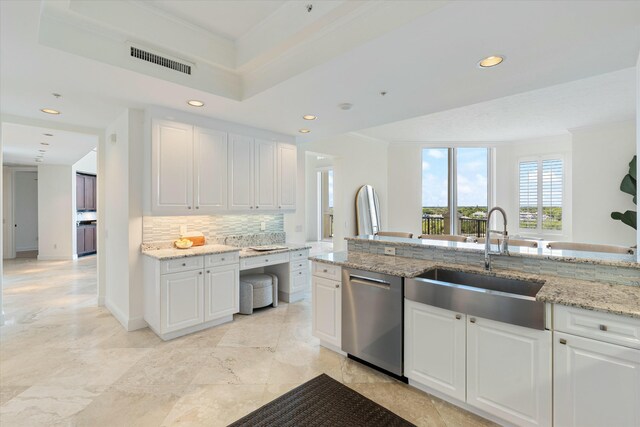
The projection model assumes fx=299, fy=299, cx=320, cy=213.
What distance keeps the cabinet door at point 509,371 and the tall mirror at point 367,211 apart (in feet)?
14.6

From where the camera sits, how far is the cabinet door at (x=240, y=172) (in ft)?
12.8

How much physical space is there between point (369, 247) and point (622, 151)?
558 centimetres

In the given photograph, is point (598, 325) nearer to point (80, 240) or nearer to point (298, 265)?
point (298, 265)

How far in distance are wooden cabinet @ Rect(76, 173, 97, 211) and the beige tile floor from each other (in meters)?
5.27

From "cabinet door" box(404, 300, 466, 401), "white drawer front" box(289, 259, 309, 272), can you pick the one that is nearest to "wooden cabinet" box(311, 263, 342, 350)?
"cabinet door" box(404, 300, 466, 401)

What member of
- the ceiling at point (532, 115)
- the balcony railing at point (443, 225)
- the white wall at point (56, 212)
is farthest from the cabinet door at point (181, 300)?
the white wall at point (56, 212)

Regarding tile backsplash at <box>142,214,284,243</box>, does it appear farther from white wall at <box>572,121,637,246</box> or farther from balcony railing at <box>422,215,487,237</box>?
white wall at <box>572,121,637,246</box>

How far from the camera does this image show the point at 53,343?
10.1ft

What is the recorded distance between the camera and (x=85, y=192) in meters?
8.50

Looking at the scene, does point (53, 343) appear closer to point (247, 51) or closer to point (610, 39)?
point (247, 51)

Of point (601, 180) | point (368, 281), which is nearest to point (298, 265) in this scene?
point (368, 281)

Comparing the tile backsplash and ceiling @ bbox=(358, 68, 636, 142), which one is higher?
ceiling @ bbox=(358, 68, 636, 142)

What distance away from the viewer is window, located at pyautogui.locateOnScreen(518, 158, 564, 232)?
6656 millimetres

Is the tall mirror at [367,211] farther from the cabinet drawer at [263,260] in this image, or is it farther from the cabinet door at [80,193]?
the cabinet door at [80,193]
